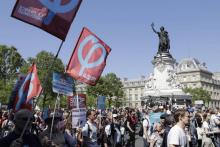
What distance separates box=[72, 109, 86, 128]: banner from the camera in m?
8.95

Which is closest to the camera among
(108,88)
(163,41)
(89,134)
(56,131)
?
(56,131)

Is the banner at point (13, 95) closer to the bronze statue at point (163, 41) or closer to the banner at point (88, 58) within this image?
the banner at point (88, 58)

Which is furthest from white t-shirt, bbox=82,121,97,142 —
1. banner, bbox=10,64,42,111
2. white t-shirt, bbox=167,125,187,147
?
white t-shirt, bbox=167,125,187,147

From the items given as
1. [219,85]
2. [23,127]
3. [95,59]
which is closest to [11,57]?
[95,59]

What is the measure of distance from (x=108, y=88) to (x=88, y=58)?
272ft

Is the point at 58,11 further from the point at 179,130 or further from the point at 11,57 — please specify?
the point at 11,57

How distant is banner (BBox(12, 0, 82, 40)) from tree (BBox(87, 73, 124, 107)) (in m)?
82.8

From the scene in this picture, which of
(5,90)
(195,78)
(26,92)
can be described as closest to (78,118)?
(26,92)

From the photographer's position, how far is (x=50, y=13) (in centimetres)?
541

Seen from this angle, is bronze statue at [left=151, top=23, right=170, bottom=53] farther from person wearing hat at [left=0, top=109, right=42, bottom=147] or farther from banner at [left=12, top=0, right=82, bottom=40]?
person wearing hat at [left=0, top=109, right=42, bottom=147]

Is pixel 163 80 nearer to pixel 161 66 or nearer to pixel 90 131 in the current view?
pixel 161 66

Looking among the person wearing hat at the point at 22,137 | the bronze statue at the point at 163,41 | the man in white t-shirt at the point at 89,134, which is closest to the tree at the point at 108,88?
the bronze statue at the point at 163,41

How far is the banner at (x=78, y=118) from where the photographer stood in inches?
352

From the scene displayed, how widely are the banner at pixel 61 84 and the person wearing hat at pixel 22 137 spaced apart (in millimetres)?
3699
